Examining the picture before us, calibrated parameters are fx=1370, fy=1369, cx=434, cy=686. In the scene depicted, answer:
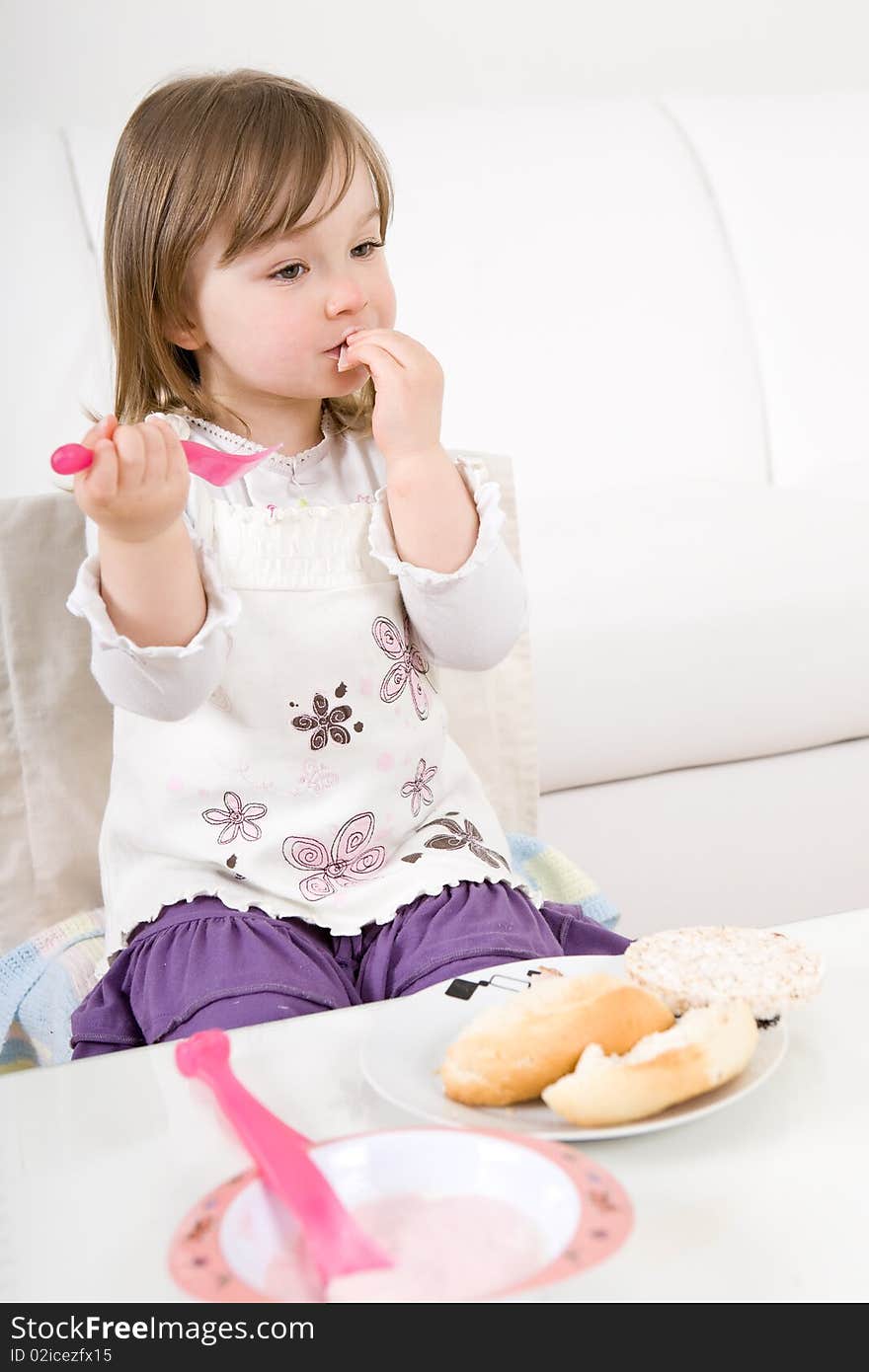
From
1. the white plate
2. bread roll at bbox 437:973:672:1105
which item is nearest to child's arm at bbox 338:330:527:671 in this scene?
the white plate

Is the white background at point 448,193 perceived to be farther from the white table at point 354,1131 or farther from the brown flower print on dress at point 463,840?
the white table at point 354,1131

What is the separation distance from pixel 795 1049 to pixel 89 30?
6.00ft

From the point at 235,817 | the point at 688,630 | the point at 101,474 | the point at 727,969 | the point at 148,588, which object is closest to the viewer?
the point at 727,969

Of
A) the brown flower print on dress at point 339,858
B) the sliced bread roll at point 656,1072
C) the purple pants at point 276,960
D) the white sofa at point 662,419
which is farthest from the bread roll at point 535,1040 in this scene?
the white sofa at point 662,419

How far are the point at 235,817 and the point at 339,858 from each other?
0.25ft

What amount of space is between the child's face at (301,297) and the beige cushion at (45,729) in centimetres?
20

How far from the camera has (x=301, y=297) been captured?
37.9 inches

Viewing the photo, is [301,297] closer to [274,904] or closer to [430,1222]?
[274,904]

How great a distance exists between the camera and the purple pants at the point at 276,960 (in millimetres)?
828

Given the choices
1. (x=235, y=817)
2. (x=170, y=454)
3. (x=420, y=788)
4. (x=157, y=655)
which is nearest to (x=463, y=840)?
(x=420, y=788)

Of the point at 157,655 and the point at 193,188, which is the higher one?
the point at 193,188

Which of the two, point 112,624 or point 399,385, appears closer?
point 112,624

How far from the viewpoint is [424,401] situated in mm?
989
